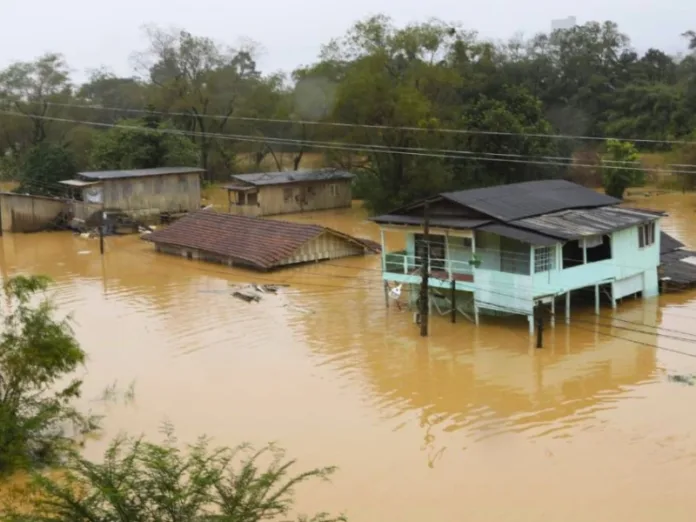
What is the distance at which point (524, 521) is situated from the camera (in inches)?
452

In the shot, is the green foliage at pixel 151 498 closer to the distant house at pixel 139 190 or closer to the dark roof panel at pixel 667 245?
the dark roof panel at pixel 667 245

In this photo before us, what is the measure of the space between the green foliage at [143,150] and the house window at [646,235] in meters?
27.8

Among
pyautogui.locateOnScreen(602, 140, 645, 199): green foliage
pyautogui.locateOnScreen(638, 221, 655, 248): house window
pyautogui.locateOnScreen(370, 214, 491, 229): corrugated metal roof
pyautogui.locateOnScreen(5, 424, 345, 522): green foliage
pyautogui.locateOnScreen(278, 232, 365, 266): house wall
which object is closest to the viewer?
pyautogui.locateOnScreen(5, 424, 345, 522): green foliage

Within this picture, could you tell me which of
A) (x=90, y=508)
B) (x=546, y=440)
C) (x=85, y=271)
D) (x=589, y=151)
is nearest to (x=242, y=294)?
(x=85, y=271)

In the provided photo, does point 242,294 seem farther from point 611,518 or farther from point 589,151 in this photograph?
point 589,151

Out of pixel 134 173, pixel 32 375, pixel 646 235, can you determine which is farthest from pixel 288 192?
pixel 32 375

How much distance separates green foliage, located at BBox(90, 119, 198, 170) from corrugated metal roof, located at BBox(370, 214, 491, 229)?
24594 millimetres

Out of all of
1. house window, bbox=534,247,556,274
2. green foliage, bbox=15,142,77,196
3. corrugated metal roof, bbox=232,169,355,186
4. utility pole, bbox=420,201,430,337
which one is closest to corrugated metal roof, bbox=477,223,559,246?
house window, bbox=534,247,556,274

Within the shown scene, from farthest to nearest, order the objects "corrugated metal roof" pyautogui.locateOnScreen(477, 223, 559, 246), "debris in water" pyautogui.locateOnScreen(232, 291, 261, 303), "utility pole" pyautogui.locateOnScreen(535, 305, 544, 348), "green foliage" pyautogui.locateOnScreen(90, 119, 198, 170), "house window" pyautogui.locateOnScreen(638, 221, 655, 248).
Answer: "green foliage" pyautogui.locateOnScreen(90, 119, 198, 170), "debris in water" pyautogui.locateOnScreen(232, 291, 261, 303), "house window" pyautogui.locateOnScreen(638, 221, 655, 248), "corrugated metal roof" pyautogui.locateOnScreen(477, 223, 559, 246), "utility pole" pyautogui.locateOnScreen(535, 305, 544, 348)

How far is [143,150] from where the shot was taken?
44219 millimetres

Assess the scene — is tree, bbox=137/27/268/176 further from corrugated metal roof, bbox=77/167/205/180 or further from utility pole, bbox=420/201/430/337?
utility pole, bbox=420/201/430/337

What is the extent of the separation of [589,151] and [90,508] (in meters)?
45.9

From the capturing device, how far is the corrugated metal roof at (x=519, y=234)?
1902 cm

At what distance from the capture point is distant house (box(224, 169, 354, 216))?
1615 inches
